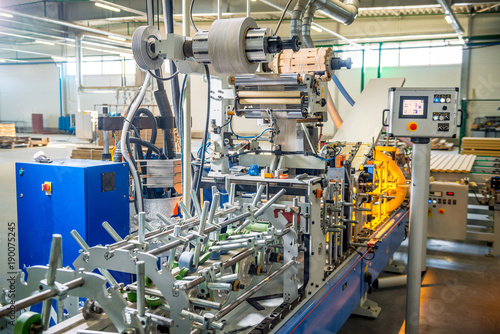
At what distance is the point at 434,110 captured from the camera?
3.28 m

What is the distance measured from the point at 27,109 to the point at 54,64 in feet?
8.77

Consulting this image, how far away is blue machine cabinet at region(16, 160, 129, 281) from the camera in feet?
9.55

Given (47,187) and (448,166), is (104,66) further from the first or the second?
(47,187)

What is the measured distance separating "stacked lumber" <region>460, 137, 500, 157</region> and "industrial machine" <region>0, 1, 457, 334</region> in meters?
4.96

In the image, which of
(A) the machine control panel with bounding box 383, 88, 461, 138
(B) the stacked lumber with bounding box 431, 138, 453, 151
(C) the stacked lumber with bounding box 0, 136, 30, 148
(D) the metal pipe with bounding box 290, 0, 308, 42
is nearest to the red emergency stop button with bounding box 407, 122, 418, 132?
(A) the machine control panel with bounding box 383, 88, 461, 138

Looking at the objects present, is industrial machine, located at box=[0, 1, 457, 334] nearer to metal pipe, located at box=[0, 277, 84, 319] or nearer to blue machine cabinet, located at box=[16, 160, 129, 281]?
metal pipe, located at box=[0, 277, 84, 319]

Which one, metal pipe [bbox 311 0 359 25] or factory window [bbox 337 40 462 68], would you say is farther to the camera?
factory window [bbox 337 40 462 68]

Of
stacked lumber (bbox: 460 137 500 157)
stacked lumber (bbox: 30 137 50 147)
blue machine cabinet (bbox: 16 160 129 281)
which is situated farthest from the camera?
stacked lumber (bbox: 30 137 50 147)

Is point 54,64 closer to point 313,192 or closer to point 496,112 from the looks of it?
point 496,112

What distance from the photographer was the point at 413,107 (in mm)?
3332

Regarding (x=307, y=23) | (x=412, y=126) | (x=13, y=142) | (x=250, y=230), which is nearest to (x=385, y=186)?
(x=412, y=126)

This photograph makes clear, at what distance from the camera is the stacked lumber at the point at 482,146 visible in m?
8.82

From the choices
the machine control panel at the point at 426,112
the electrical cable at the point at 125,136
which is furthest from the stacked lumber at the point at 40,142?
the machine control panel at the point at 426,112

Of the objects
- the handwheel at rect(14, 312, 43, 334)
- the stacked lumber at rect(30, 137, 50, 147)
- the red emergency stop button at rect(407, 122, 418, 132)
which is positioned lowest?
the stacked lumber at rect(30, 137, 50, 147)
